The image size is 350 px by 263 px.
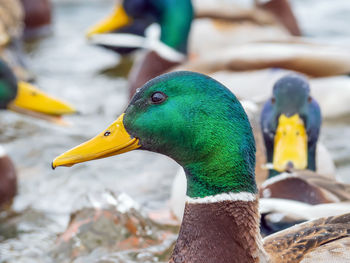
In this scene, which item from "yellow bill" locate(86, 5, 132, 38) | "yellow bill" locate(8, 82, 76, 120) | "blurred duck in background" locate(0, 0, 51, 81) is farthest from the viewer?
"blurred duck in background" locate(0, 0, 51, 81)

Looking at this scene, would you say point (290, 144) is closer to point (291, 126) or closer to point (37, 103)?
point (291, 126)

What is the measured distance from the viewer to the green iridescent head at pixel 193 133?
Result: 2.51m

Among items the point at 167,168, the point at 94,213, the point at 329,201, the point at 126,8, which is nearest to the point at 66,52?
the point at 126,8

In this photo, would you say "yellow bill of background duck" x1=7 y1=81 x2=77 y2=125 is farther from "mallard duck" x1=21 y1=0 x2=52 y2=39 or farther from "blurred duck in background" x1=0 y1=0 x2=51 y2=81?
"mallard duck" x1=21 y1=0 x2=52 y2=39

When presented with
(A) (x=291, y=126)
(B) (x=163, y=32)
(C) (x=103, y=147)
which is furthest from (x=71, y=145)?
(C) (x=103, y=147)

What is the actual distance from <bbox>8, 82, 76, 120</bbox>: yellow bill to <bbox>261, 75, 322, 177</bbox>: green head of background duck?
5.83ft

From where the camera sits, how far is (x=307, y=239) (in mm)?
2656

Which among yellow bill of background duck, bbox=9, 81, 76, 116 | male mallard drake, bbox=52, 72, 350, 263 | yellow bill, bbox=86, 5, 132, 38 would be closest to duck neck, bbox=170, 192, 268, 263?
male mallard drake, bbox=52, 72, 350, 263

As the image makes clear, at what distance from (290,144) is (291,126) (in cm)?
13

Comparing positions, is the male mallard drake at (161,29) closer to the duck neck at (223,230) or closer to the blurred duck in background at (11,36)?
the blurred duck in background at (11,36)

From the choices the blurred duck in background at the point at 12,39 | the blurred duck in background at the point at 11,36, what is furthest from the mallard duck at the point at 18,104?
the blurred duck in background at the point at 11,36

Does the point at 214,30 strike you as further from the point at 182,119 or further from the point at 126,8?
the point at 182,119

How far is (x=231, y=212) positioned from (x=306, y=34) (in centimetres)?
622

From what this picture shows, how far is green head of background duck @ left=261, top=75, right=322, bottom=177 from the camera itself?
11.9 ft
